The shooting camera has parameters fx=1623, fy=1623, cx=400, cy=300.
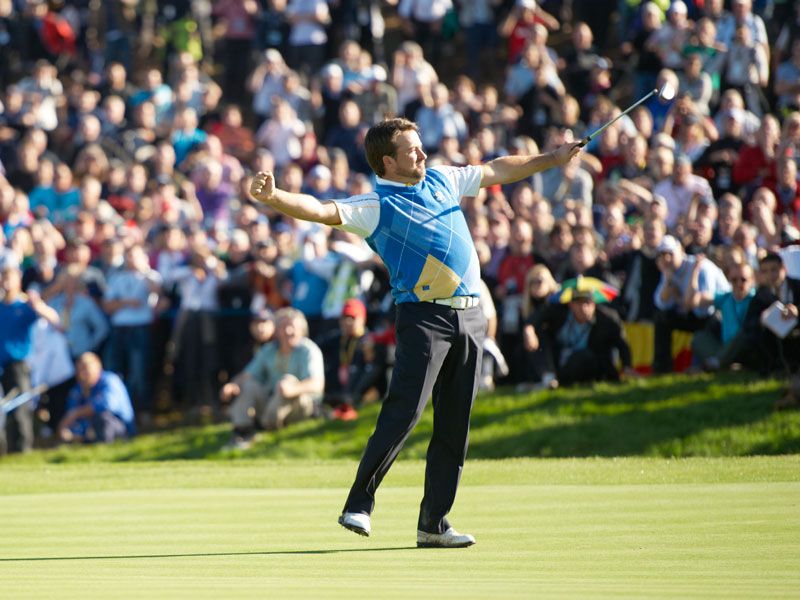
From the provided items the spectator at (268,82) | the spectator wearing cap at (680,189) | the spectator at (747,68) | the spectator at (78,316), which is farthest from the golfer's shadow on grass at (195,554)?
the spectator at (268,82)

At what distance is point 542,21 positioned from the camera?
844 inches

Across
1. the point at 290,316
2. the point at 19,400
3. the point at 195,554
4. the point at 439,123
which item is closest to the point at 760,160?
the point at 290,316

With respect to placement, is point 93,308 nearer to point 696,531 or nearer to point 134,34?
point 134,34

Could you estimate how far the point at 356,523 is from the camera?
7.75 m

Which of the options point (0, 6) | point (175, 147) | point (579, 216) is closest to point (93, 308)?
point (175, 147)

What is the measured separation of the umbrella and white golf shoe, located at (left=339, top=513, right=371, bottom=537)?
763cm

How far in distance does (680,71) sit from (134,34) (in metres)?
10.3

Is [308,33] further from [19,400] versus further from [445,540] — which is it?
[445,540]

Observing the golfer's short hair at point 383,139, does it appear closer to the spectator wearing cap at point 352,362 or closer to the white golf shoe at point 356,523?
the white golf shoe at point 356,523

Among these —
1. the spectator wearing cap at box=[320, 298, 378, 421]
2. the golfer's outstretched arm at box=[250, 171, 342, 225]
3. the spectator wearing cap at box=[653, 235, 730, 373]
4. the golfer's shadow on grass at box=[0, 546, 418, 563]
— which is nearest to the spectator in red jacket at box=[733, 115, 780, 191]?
the spectator wearing cap at box=[653, 235, 730, 373]

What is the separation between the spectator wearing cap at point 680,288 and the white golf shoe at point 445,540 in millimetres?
7483

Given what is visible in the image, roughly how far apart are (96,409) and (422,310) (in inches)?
405

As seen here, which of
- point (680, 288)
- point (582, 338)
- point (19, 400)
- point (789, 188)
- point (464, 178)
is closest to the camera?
point (464, 178)

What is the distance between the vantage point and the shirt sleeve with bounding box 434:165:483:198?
8008 mm
